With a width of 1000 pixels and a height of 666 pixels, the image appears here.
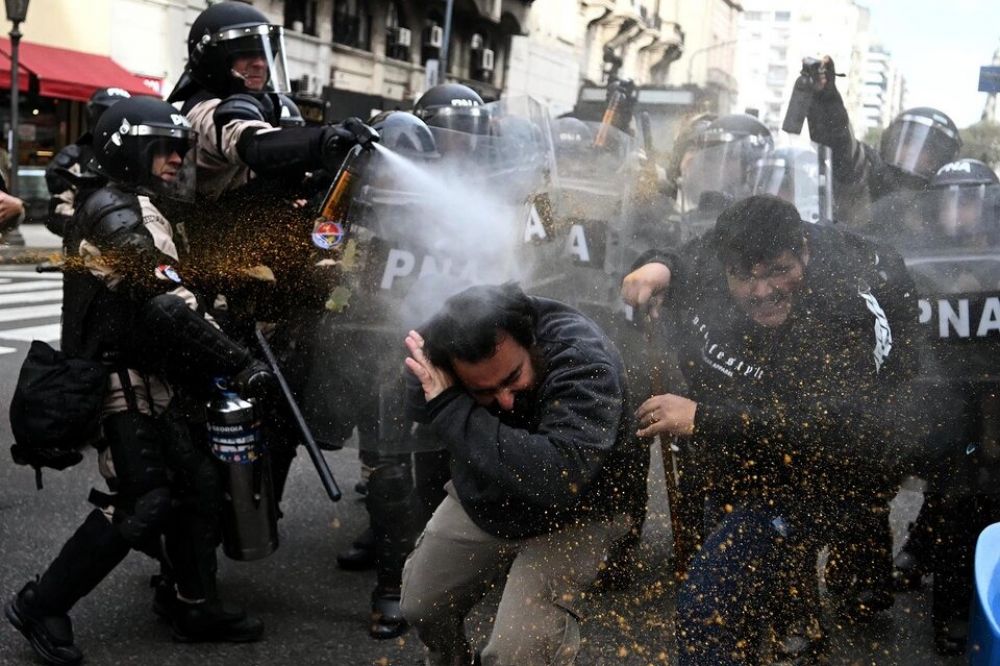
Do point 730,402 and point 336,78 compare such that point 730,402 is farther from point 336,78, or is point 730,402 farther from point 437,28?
point 336,78

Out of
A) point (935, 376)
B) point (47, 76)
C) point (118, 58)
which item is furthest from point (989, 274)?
point (118, 58)

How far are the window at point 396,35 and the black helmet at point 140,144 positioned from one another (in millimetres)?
18237

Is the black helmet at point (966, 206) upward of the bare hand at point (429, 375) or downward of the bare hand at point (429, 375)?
upward

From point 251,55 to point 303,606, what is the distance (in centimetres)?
172

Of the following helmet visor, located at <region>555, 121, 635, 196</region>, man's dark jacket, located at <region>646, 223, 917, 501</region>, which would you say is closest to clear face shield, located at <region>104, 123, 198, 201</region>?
helmet visor, located at <region>555, 121, 635, 196</region>

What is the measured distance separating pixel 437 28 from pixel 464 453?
17307 mm

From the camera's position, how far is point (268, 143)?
3283 millimetres

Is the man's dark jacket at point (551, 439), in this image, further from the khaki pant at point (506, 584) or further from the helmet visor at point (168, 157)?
the helmet visor at point (168, 157)

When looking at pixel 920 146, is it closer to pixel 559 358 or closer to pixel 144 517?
pixel 559 358

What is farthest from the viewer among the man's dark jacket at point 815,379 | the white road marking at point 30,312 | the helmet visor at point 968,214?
the white road marking at point 30,312

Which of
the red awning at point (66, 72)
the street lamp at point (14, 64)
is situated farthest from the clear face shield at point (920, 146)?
the red awning at point (66, 72)

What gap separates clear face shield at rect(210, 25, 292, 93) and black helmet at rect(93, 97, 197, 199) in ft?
1.77

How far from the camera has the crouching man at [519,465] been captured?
2.44m

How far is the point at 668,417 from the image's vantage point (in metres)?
2.65
